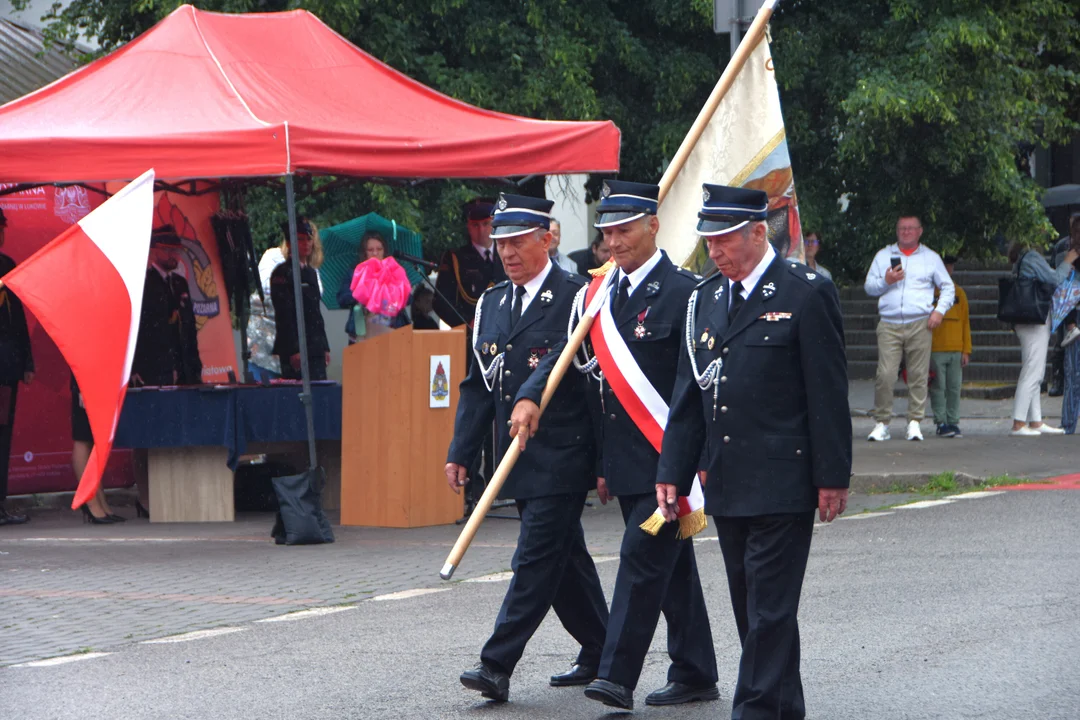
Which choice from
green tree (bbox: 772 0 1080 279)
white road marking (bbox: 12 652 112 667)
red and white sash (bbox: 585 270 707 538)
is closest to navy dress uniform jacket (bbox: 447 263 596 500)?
red and white sash (bbox: 585 270 707 538)

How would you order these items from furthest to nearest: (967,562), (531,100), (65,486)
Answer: (531,100), (65,486), (967,562)

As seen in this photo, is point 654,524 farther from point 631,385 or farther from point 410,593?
point 410,593

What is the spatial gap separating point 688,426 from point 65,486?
28.7 feet

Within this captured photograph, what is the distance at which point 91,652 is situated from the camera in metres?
7.45

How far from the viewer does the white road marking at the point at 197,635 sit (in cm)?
764

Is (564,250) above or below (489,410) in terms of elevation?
above

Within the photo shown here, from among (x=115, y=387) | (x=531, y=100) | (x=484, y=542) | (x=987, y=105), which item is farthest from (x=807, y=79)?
(x=115, y=387)

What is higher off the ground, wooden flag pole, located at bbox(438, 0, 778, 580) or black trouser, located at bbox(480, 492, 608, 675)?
wooden flag pole, located at bbox(438, 0, 778, 580)

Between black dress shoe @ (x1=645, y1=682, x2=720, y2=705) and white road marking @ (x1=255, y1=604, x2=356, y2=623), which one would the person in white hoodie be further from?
black dress shoe @ (x1=645, y1=682, x2=720, y2=705)

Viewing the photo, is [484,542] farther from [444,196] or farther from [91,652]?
[444,196]

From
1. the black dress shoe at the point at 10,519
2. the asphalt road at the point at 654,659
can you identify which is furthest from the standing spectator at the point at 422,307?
the asphalt road at the point at 654,659

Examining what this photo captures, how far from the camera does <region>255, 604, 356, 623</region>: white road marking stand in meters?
8.10

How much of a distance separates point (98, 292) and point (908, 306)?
788 cm

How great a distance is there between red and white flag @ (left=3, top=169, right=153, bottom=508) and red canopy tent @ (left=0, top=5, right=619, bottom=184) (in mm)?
739
